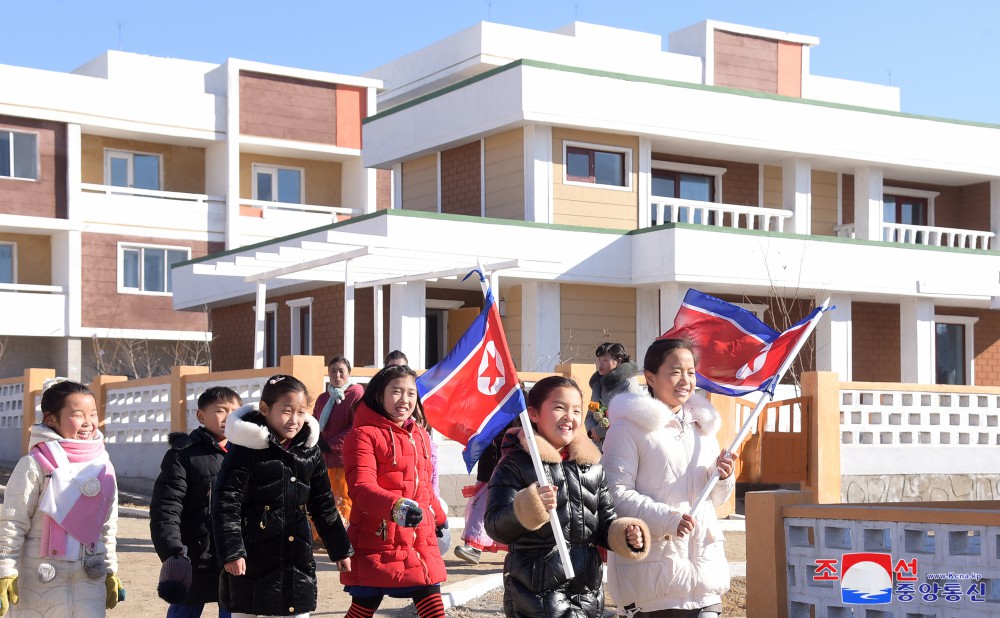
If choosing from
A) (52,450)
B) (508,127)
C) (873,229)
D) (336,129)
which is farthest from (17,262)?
(52,450)

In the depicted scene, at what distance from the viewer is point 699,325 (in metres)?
7.61

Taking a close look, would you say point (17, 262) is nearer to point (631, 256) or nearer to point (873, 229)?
point (631, 256)

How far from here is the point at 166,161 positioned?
128 feet

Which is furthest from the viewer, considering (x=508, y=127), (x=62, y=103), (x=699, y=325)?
(x=62, y=103)

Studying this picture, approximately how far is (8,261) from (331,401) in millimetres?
26678

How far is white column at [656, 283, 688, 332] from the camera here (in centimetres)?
2412

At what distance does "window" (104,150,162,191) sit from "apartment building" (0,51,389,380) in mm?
37

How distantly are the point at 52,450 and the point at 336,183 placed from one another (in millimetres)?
35799

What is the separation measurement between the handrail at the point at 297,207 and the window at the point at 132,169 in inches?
98.5

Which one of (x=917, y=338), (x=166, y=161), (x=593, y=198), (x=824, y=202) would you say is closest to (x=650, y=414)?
(x=593, y=198)

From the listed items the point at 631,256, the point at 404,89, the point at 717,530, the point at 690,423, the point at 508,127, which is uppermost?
the point at 404,89

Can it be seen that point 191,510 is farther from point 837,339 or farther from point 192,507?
point 837,339

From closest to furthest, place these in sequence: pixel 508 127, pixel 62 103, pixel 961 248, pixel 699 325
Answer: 1. pixel 699 325
2. pixel 508 127
3. pixel 961 248
4. pixel 62 103

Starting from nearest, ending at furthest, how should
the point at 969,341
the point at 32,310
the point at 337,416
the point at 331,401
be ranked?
the point at 337,416 → the point at 331,401 → the point at 969,341 → the point at 32,310
